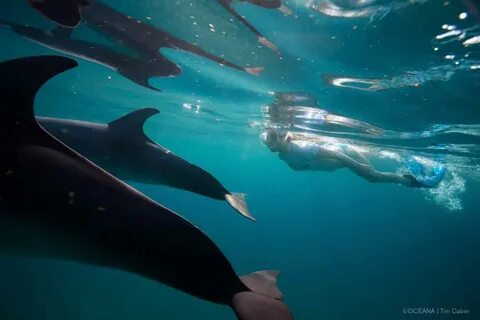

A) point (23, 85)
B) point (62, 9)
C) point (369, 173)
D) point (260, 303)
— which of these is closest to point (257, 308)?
point (260, 303)

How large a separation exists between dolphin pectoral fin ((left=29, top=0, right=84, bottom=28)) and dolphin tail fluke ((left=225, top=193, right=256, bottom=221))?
5.85m

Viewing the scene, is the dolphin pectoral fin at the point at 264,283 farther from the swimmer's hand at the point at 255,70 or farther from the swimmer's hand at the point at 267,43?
the swimmer's hand at the point at 255,70

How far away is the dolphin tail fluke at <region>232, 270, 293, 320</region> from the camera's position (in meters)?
3.24

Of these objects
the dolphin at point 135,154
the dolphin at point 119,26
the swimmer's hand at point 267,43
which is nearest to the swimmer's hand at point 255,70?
the dolphin at point 119,26

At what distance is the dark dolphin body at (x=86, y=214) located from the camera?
3119 mm

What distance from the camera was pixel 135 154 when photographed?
6.59 metres

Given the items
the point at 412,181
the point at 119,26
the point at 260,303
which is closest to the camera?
the point at 260,303

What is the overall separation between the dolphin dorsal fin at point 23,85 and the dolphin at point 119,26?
5.42 metres

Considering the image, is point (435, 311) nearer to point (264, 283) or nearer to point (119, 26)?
point (264, 283)

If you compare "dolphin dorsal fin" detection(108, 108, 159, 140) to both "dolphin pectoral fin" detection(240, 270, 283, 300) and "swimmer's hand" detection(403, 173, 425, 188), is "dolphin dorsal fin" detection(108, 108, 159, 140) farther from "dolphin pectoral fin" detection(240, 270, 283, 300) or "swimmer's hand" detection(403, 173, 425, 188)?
"swimmer's hand" detection(403, 173, 425, 188)

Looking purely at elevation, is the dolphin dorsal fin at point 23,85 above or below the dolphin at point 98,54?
below

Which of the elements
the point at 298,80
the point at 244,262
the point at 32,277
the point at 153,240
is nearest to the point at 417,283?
the point at 244,262

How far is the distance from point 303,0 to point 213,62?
6.08 meters

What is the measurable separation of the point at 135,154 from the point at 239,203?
237cm
